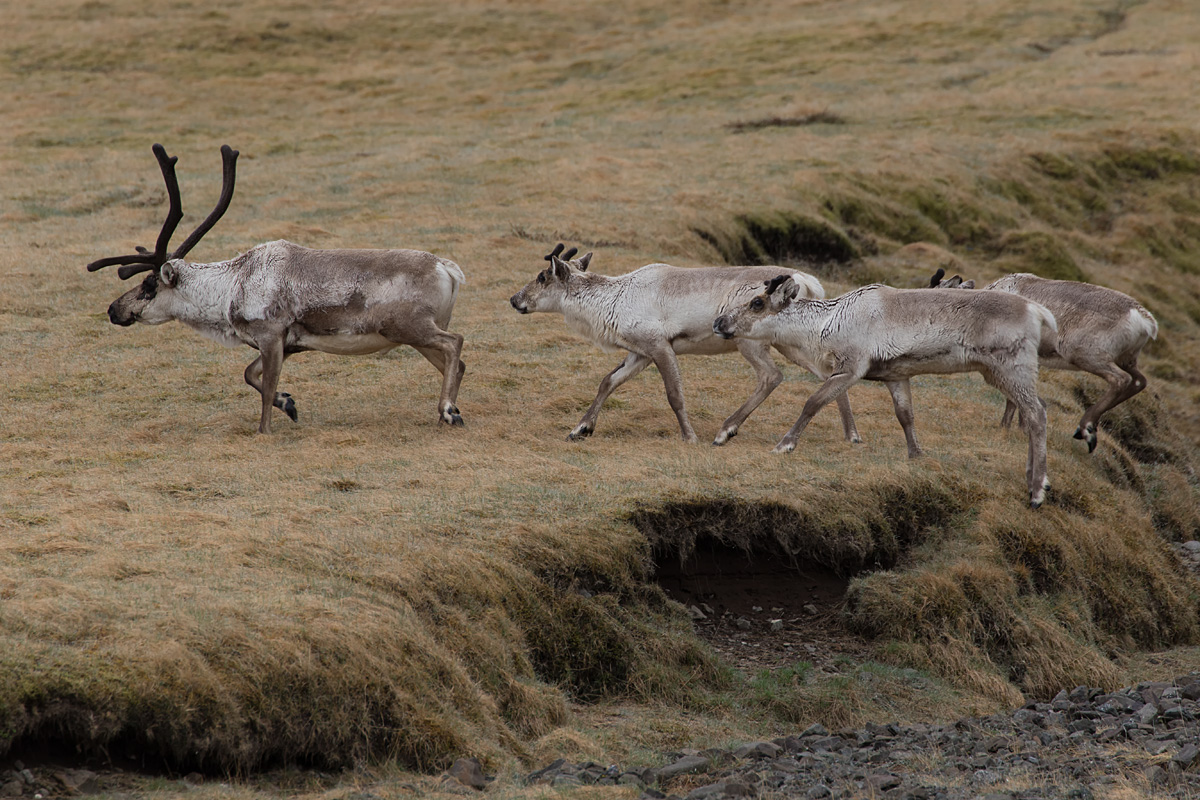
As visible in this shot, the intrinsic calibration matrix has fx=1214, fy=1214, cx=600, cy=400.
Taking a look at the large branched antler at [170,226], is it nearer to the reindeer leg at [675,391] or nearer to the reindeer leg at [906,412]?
the reindeer leg at [675,391]

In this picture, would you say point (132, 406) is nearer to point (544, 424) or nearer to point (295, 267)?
point (295, 267)

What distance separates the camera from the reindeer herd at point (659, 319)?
13305mm

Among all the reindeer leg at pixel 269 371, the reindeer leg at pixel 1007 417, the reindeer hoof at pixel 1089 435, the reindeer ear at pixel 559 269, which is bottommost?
the reindeer hoof at pixel 1089 435

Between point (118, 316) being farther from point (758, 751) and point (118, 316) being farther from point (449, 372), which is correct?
point (758, 751)

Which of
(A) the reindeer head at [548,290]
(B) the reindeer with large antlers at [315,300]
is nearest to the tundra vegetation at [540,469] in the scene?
(B) the reindeer with large antlers at [315,300]

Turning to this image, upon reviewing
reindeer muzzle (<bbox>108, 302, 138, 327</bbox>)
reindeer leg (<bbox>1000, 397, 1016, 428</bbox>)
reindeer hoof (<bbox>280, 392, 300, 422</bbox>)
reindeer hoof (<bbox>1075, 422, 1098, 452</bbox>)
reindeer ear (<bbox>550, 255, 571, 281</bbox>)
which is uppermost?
reindeer muzzle (<bbox>108, 302, 138, 327</bbox>)

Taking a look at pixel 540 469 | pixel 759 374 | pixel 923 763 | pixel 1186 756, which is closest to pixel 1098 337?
pixel 759 374

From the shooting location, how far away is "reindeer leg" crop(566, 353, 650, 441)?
47.1 feet

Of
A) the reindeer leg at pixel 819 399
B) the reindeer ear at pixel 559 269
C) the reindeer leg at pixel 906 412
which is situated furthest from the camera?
the reindeer ear at pixel 559 269

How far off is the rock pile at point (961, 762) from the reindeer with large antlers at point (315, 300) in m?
6.76

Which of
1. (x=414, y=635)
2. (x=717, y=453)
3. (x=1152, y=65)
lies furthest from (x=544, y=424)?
(x=1152, y=65)

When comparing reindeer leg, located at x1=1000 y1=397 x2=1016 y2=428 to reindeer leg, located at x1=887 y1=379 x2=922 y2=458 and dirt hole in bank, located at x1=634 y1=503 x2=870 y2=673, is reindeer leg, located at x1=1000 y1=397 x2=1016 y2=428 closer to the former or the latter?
reindeer leg, located at x1=887 y1=379 x2=922 y2=458

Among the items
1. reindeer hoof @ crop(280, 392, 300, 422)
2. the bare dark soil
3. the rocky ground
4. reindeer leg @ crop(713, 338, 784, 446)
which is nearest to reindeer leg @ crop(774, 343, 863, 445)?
reindeer leg @ crop(713, 338, 784, 446)

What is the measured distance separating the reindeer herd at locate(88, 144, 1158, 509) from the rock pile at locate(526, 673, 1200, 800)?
158 inches
